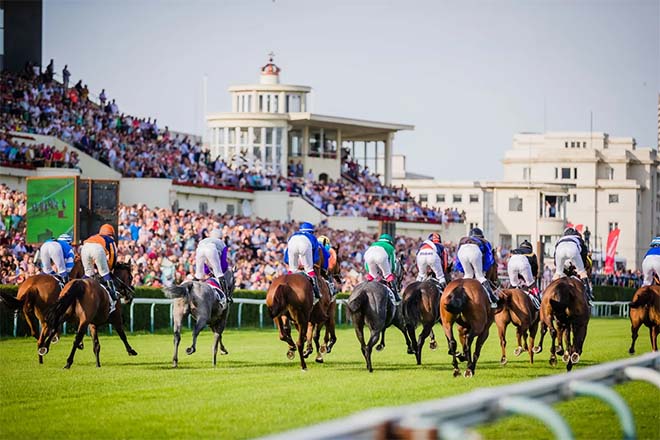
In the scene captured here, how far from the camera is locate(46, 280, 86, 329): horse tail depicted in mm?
15688

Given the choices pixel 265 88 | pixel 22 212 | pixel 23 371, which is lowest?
pixel 23 371

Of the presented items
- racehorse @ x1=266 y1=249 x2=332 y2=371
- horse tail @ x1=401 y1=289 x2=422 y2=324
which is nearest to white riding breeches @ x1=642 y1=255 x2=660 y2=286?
horse tail @ x1=401 y1=289 x2=422 y2=324

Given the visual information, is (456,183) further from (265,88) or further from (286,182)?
(286,182)

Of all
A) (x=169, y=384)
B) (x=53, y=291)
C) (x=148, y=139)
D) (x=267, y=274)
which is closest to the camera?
(x=169, y=384)

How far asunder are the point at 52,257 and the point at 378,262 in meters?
4.75

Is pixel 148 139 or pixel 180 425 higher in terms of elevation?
pixel 148 139

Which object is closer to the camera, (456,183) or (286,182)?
(286,182)

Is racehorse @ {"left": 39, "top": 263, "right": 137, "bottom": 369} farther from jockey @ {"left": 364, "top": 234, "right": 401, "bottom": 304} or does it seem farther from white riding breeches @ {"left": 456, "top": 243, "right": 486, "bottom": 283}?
white riding breeches @ {"left": 456, "top": 243, "right": 486, "bottom": 283}

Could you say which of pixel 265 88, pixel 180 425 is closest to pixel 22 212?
pixel 180 425

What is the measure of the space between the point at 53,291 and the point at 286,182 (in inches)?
1071

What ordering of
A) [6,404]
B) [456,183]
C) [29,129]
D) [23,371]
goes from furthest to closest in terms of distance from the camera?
1. [456,183]
2. [29,129]
3. [23,371]
4. [6,404]

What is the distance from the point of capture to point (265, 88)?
5141 centimetres

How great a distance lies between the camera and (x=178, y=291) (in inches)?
635

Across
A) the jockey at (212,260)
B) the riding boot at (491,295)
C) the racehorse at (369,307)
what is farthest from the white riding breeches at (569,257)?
the jockey at (212,260)
